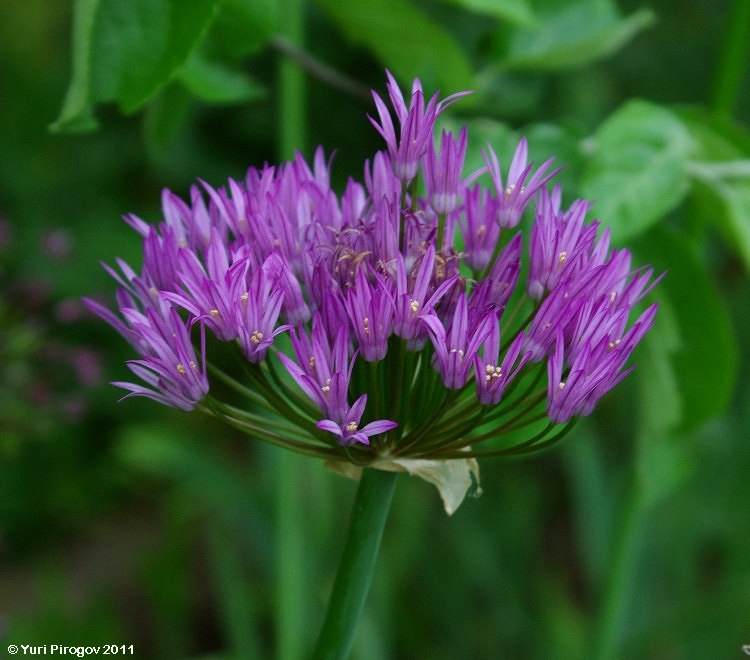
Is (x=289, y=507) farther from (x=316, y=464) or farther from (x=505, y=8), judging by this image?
(x=505, y=8)

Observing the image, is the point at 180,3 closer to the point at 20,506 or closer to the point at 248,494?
the point at 248,494

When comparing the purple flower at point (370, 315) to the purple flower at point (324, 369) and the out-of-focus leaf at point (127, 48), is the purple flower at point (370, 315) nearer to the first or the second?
the purple flower at point (324, 369)

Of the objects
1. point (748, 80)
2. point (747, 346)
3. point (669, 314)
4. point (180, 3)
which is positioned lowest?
point (669, 314)

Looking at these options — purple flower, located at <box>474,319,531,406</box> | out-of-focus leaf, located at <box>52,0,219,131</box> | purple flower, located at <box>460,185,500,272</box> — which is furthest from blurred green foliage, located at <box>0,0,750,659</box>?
purple flower, located at <box>474,319,531,406</box>

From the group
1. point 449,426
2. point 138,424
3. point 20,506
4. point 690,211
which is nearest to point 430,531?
point 138,424

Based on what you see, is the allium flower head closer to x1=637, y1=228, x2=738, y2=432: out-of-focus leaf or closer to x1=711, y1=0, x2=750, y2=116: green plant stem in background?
x1=637, y1=228, x2=738, y2=432: out-of-focus leaf
